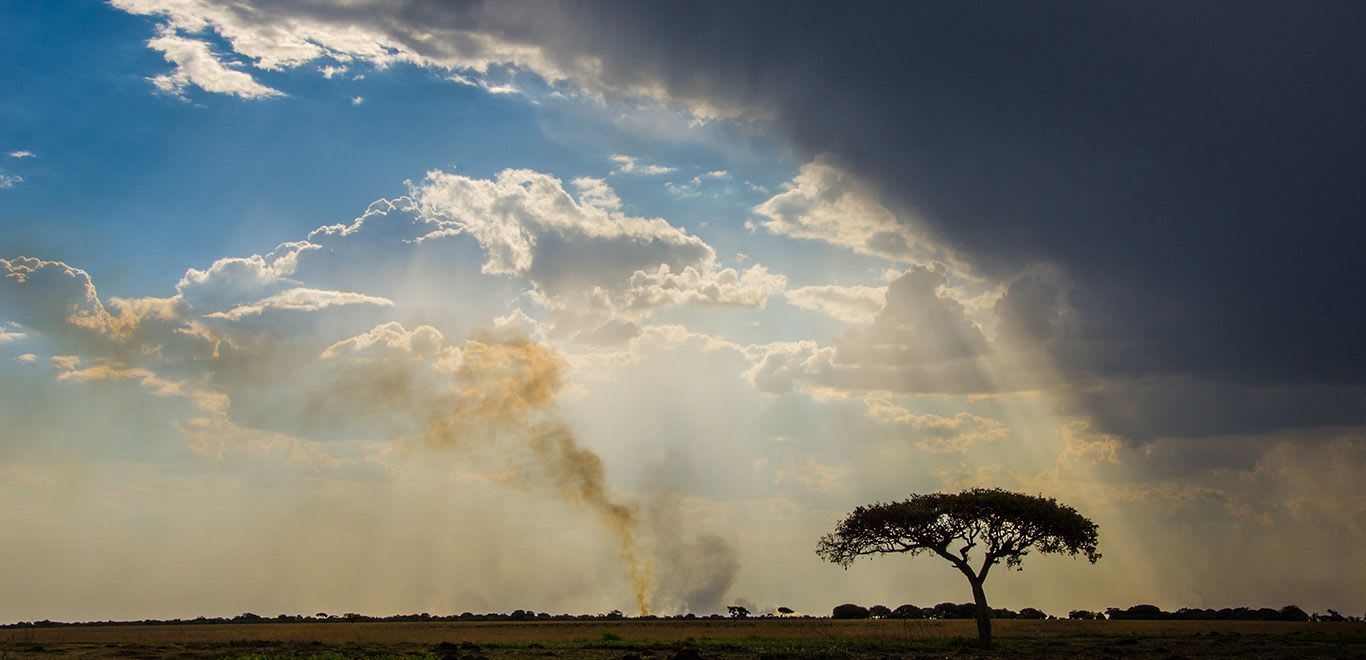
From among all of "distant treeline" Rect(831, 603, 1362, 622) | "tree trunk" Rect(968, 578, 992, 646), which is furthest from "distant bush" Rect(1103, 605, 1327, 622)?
"tree trunk" Rect(968, 578, 992, 646)

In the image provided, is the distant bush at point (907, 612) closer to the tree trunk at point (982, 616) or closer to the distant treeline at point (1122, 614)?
the distant treeline at point (1122, 614)

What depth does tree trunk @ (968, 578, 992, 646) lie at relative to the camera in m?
70.4

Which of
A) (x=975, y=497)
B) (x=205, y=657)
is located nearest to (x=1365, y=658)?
(x=975, y=497)

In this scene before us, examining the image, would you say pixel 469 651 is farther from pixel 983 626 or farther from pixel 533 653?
pixel 983 626

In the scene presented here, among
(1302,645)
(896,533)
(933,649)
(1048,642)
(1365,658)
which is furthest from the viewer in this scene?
(896,533)

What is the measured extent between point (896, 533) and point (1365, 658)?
31560mm

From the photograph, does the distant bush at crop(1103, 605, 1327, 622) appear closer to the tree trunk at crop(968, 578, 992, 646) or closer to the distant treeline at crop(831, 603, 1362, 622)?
the distant treeline at crop(831, 603, 1362, 622)

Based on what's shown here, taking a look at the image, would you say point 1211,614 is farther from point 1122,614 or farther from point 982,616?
point 982,616

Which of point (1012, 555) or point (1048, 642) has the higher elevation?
point (1012, 555)

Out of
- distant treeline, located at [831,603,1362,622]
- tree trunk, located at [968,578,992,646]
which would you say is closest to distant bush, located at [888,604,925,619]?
distant treeline, located at [831,603,1362,622]

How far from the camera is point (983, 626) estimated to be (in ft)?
235

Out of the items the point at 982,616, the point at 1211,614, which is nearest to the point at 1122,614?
the point at 1211,614

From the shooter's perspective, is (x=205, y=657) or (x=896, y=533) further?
(x=896, y=533)

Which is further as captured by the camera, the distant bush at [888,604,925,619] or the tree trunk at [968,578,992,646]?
the distant bush at [888,604,925,619]
